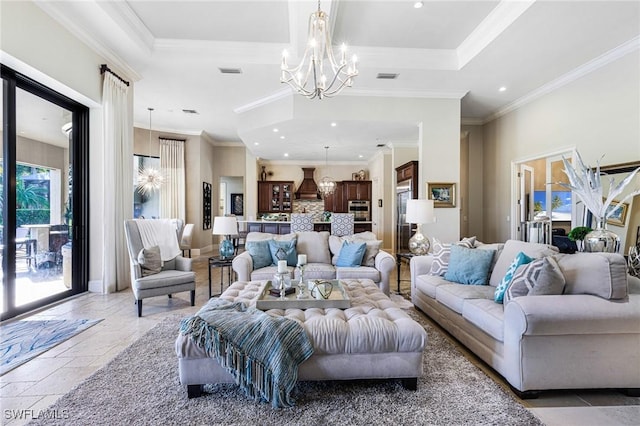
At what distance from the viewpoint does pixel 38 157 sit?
3.85 m

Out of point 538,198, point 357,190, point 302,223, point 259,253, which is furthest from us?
point 357,190

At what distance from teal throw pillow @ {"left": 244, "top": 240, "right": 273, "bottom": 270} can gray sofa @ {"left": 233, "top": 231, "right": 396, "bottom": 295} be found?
0.05 meters

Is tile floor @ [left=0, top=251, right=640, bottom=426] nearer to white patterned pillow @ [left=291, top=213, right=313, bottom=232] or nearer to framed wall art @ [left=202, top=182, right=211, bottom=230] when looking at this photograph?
white patterned pillow @ [left=291, top=213, right=313, bottom=232]

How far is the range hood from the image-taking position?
11.0 meters

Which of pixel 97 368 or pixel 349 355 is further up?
pixel 349 355

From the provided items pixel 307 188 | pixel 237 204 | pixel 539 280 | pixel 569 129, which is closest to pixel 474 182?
pixel 569 129

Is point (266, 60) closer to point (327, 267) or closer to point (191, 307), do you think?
point (327, 267)

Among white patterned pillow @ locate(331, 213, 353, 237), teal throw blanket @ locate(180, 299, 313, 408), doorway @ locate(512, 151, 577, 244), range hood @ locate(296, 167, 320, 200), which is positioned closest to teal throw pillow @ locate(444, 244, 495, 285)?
teal throw blanket @ locate(180, 299, 313, 408)

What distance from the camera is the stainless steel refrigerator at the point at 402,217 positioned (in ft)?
22.5

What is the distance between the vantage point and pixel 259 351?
1.90 m

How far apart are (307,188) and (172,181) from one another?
4.53 meters

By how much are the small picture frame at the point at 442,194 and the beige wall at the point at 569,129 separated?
63.2 inches

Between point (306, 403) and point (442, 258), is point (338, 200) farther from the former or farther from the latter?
point (306, 403)

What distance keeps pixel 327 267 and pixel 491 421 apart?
2.63m
